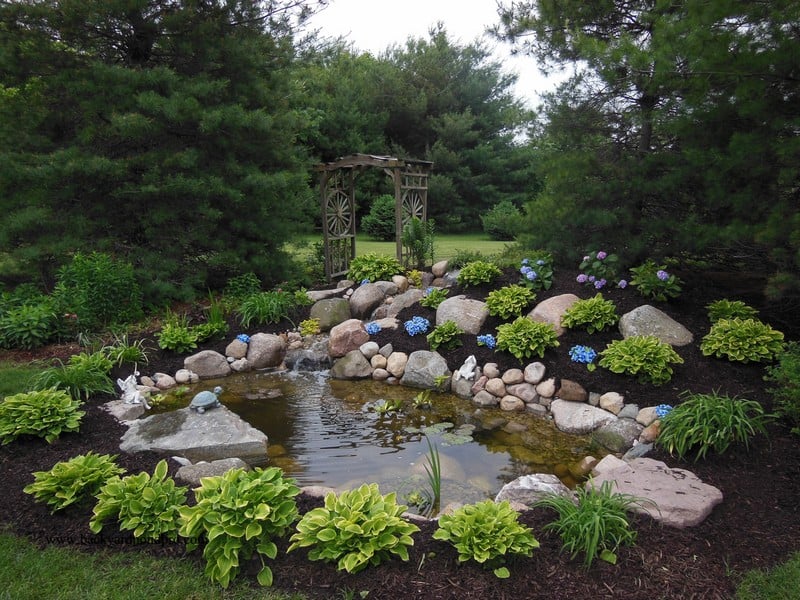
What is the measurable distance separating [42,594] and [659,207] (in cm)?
615

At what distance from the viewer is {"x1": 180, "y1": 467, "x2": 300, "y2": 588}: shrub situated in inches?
95.5

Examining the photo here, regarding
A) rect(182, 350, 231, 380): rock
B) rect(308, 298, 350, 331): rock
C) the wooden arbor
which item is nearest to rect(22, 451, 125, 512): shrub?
rect(182, 350, 231, 380): rock

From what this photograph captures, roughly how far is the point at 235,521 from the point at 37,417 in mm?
2077

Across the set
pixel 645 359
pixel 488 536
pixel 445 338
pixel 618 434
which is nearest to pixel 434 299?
pixel 445 338

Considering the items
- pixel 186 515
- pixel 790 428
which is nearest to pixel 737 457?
pixel 790 428

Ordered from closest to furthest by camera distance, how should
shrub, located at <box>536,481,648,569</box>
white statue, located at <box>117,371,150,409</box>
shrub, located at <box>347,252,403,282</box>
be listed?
shrub, located at <box>536,481,648,569</box>
white statue, located at <box>117,371,150,409</box>
shrub, located at <box>347,252,403,282</box>

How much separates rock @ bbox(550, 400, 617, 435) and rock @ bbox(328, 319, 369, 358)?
238 cm

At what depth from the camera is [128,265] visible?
22.0 ft

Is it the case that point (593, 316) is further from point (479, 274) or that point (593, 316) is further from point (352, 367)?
point (352, 367)

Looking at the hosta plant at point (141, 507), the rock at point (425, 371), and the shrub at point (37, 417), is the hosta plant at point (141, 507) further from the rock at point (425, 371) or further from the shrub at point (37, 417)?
the rock at point (425, 371)

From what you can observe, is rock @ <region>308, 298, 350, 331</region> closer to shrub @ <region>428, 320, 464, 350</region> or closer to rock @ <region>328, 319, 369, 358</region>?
rock @ <region>328, 319, 369, 358</region>

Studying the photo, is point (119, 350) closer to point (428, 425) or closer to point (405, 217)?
point (428, 425)

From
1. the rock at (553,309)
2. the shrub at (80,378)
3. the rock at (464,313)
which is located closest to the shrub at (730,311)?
the rock at (553,309)

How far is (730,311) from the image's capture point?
5.20 meters
